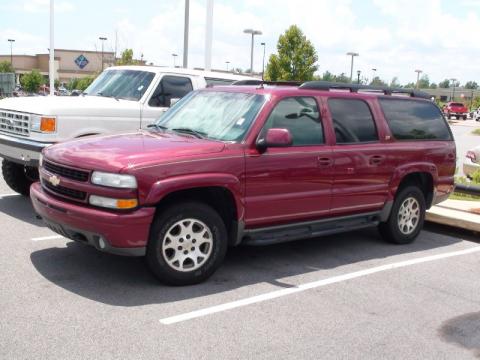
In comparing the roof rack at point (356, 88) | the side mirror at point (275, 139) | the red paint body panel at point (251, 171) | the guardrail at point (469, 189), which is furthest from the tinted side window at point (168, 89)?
the guardrail at point (469, 189)

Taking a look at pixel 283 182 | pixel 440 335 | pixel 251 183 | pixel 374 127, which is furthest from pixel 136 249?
pixel 374 127

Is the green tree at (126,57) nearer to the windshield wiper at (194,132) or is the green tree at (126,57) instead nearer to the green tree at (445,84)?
the windshield wiper at (194,132)

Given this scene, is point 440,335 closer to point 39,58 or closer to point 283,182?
point 283,182

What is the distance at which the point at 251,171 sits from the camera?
5.52m

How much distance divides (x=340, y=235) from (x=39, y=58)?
3960 inches

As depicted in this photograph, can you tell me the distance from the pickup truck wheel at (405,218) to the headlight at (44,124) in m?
4.26

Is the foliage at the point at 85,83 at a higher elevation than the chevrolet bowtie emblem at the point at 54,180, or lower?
higher

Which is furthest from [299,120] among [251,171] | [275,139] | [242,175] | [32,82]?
[32,82]

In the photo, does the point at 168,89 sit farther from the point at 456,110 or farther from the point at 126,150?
the point at 456,110

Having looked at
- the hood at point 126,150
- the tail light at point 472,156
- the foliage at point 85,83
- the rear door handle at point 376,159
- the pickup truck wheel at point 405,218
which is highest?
the foliage at point 85,83

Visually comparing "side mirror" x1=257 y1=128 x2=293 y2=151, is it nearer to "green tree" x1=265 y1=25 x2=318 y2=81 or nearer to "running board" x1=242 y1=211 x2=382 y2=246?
"running board" x1=242 y1=211 x2=382 y2=246

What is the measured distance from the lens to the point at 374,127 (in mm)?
6824

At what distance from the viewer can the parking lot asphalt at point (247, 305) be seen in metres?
4.12

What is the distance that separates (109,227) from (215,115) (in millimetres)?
1801
